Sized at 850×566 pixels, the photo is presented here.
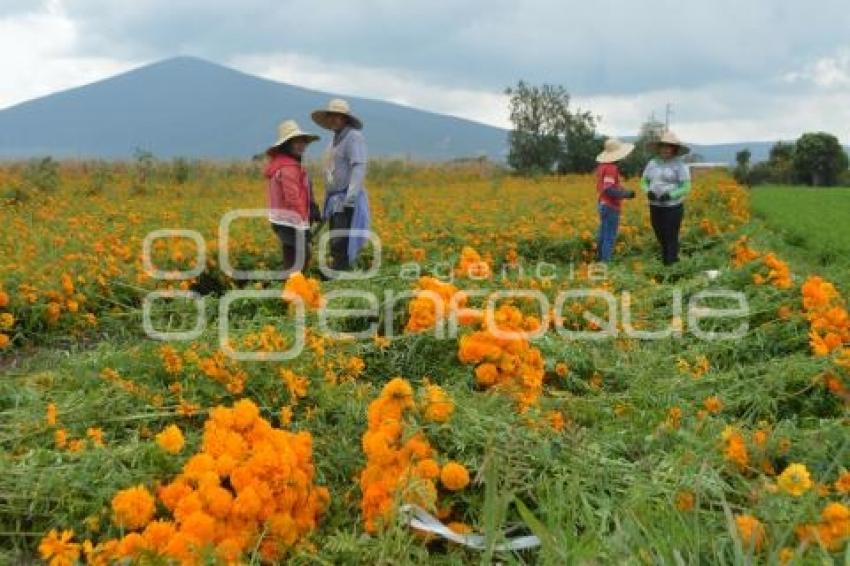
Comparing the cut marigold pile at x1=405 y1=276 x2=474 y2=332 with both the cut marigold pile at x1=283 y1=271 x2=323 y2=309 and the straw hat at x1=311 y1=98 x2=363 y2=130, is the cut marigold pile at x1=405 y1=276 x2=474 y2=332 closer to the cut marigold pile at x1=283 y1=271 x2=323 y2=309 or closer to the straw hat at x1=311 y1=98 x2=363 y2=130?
the cut marigold pile at x1=283 y1=271 x2=323 y2=309

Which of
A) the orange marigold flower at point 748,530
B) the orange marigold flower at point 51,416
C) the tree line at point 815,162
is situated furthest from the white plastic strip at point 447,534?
the tree line at point 815,162

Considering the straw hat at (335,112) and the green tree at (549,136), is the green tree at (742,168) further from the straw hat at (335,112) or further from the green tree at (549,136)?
the straw hat at (335,112)

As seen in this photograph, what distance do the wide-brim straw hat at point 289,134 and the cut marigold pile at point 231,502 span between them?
4.03 metres

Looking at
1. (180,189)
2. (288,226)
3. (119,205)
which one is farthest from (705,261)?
(180,189)

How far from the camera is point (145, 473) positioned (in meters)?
2.83

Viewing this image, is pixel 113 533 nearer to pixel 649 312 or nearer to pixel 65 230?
pixel 649 312

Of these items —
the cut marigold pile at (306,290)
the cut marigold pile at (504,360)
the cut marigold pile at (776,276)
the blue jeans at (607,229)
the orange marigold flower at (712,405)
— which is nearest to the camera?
the orange marigold flower at (712,405)

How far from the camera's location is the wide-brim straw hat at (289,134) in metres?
6.48

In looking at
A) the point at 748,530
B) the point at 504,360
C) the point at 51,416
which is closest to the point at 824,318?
the point at 504,360

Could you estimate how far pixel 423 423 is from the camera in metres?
2.90

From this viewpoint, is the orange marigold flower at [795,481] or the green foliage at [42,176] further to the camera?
the green foliage at [42,176]

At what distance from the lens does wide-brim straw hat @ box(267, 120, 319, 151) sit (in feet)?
21.3

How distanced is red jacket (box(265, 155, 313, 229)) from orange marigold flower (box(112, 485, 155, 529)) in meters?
4.33

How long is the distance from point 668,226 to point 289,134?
3.98 metres
